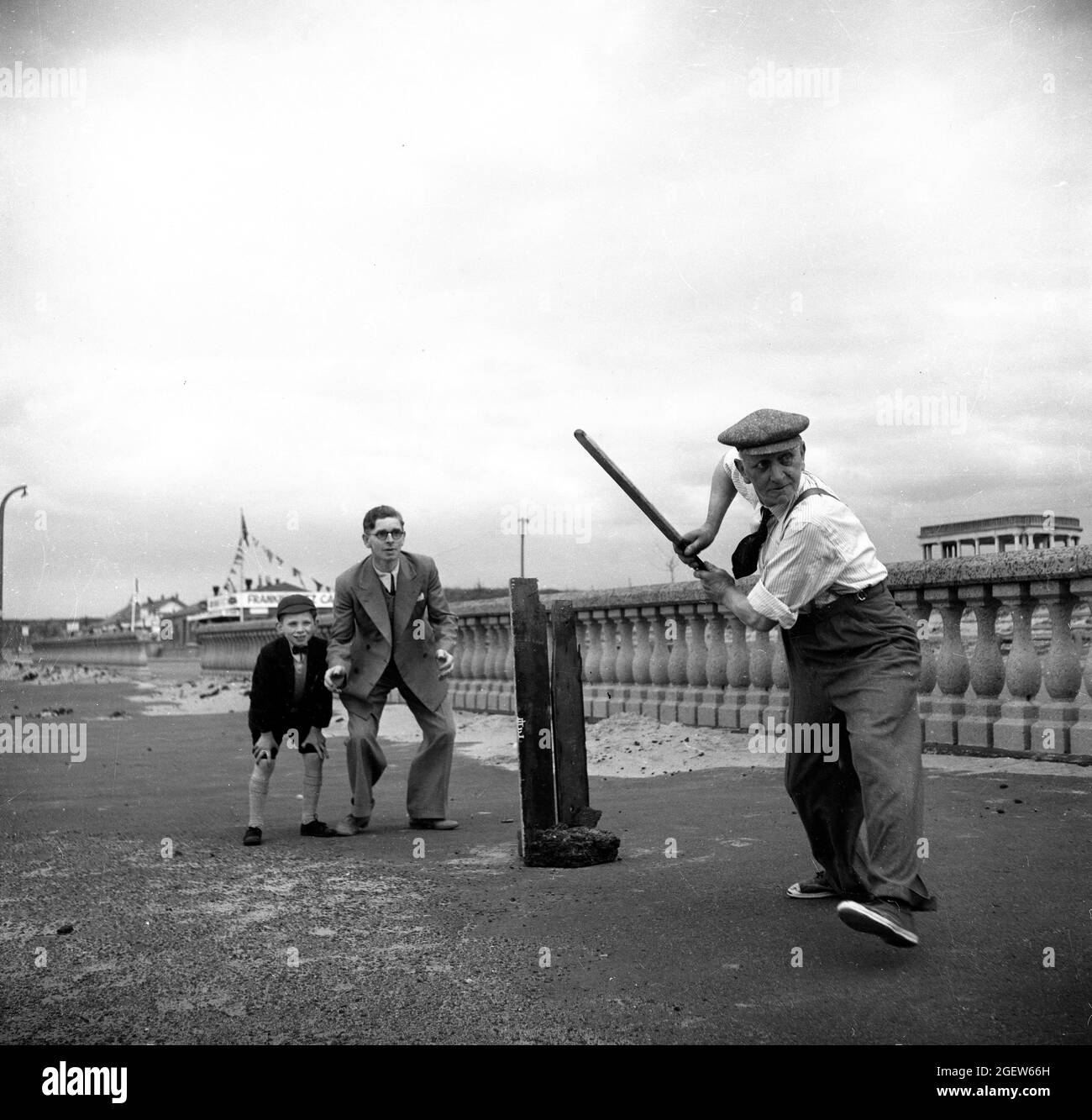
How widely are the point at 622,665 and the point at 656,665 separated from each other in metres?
0.64

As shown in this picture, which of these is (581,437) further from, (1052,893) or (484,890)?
(1052,893)

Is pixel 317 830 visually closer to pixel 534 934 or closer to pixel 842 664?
pixel 534 934

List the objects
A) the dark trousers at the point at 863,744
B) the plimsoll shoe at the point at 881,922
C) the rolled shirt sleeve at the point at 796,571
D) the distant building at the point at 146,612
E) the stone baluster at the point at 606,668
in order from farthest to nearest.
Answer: the distant building at the point at 146,612, the stone baluster at the point at 606,668, the rolled shirt sleeve at the point at 796,571, the dark trousers at the point at 863,744, the plimsoll shoe at the point at 881,922

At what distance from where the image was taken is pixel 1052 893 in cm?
516

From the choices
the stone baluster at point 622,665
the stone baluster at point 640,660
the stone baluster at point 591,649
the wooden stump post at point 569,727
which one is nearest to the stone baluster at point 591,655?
the stone baluster at point 591,649

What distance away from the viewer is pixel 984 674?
29.9 ft

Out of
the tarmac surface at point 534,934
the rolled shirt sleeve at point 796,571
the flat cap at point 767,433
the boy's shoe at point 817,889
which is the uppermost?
the flat cap at point 767,433

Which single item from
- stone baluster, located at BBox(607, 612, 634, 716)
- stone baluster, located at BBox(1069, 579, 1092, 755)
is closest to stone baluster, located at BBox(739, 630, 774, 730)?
stone baluster, located at BBox(607, 612, 634, 716)

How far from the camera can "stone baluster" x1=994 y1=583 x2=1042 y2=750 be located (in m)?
8.72

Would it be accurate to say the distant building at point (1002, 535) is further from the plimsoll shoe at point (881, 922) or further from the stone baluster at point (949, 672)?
the plimsoll shoe at point (881, 922)

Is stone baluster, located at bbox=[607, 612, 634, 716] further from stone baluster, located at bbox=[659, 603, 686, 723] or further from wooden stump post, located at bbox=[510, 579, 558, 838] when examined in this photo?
wooden stump post, located at bbox=[510, 579, 558, 838]

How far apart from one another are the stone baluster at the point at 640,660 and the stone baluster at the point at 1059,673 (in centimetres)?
465

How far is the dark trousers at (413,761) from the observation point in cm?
753
